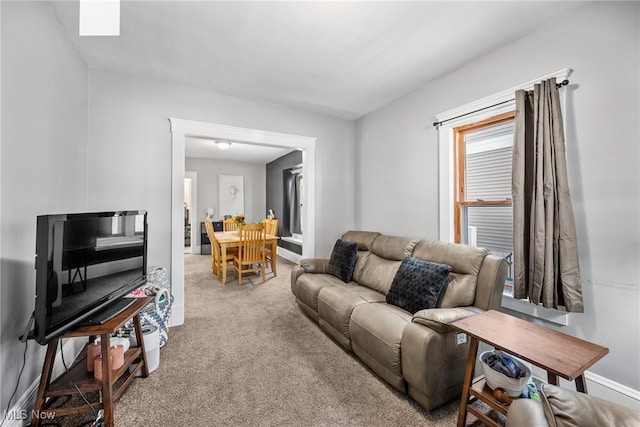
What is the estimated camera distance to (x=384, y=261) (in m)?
2.87

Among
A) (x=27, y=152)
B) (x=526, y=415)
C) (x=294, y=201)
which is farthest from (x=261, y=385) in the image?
(x=294, y=201)

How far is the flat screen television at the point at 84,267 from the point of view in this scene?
1301mm

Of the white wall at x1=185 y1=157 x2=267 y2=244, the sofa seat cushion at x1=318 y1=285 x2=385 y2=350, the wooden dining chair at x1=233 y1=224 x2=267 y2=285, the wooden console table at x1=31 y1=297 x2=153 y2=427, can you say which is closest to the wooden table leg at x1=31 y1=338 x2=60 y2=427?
the wooden console table at x1=31 y1=297 x2=153 y2=427

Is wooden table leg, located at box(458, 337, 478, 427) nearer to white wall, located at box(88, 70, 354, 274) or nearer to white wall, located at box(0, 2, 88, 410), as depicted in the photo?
white wall, located at box(0, 2, 88, 410)

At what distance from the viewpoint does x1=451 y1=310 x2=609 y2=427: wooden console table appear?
114 centimetres

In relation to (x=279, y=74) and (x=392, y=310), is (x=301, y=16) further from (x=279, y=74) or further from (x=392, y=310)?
(x=392, y=310)

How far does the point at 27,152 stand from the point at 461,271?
306 cm

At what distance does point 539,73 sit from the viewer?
1993 mm

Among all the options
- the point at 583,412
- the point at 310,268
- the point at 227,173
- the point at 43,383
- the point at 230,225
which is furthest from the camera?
the point at 227,173

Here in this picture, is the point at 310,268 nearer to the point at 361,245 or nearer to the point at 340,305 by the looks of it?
the point at 361,245

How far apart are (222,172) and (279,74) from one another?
199 inches

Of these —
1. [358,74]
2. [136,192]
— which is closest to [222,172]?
[136,192]

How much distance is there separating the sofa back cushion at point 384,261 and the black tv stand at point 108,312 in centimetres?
211

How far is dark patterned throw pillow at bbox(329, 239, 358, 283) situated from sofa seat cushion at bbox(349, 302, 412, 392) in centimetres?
80
